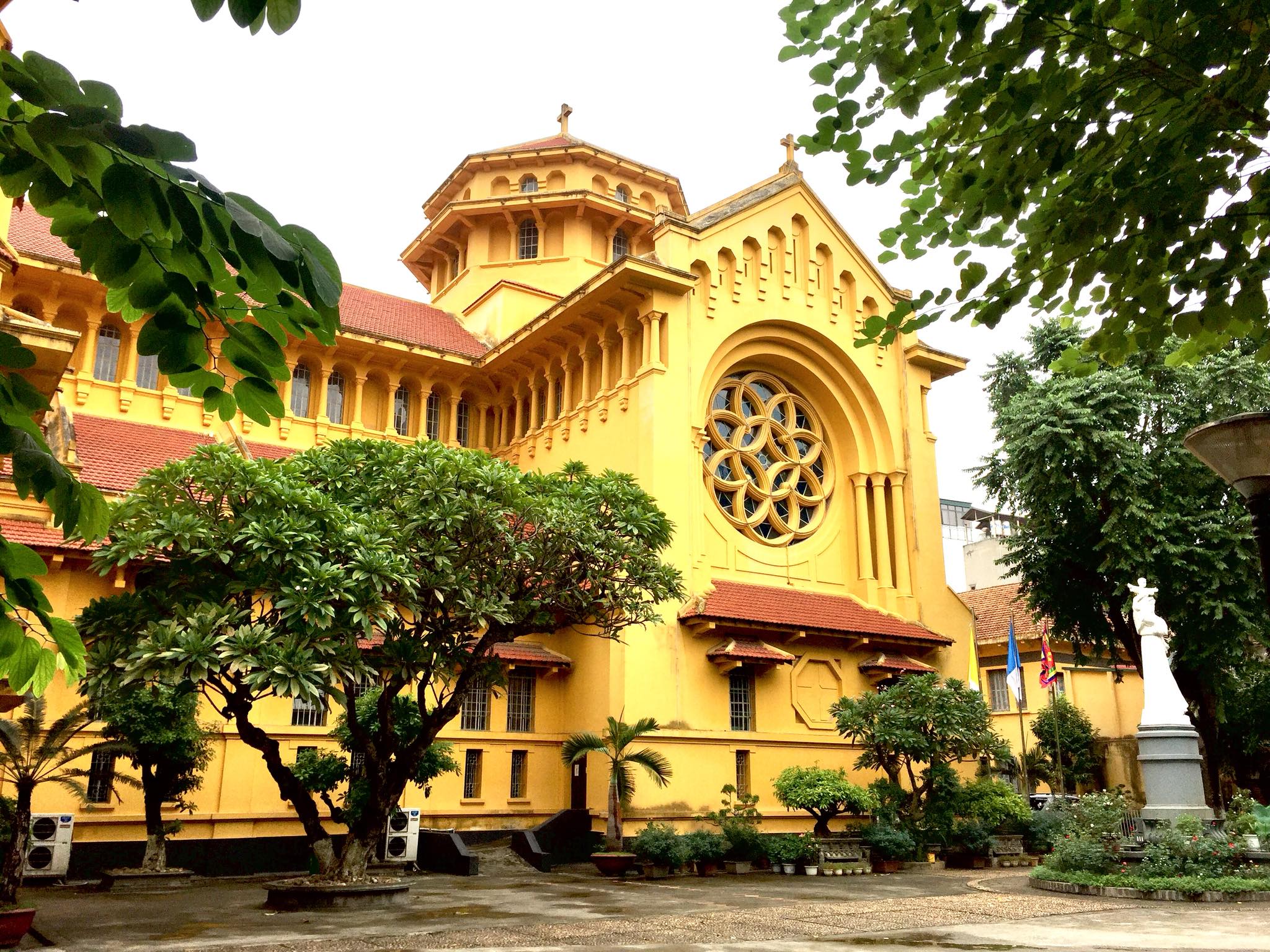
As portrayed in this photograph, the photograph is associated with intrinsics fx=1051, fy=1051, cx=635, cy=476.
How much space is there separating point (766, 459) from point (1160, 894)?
591 inches

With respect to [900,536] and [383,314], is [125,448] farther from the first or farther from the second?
[900,536]

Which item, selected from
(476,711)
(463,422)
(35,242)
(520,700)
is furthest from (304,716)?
(35,242)

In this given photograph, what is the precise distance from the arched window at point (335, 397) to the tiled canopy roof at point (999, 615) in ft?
64.2

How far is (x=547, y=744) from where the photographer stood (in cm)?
2481

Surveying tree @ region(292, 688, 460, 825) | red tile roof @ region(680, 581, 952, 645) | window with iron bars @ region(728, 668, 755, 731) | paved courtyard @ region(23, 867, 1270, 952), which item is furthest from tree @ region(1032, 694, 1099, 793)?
tree @ region(292, 688, 460, 825)

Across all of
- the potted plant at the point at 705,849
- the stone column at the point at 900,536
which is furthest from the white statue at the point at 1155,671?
the potted plant at the point at 705,849

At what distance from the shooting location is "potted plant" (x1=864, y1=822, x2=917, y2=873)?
2233cm

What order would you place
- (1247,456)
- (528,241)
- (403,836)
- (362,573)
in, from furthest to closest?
1. (528,241)
2. (403,836)
3. (362,573)
4. (1247,456)

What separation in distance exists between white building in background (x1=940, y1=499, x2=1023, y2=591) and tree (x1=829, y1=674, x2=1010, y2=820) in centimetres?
883

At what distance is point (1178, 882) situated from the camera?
16.5 metres

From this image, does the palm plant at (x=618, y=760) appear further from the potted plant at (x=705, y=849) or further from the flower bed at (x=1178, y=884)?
the flower bed at (x=1178, y=884)

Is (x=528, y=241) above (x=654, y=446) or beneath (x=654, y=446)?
above

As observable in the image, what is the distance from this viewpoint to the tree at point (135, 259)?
274 cm

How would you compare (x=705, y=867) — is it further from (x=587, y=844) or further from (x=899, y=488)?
(x=899, y=488)
